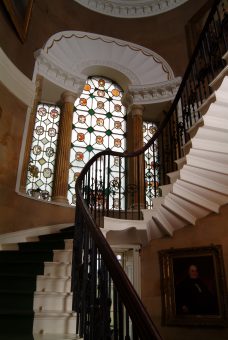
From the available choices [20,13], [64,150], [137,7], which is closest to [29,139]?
[64,150]

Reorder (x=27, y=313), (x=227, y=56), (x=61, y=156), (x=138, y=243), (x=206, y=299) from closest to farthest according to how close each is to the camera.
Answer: (x=27, y=313) < (x=227, y=56) < (x=206, y=299) < (x=138, y=243) < (x=61, y=156)

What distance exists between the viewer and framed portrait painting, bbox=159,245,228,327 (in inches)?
177

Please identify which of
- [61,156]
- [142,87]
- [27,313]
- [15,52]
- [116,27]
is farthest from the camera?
[116,27]

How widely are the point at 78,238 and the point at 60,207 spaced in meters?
3.24

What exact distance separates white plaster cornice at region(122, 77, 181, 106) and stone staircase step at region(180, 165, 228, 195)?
14.0 ft

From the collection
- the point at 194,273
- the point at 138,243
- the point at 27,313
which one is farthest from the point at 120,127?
the point at 27,313

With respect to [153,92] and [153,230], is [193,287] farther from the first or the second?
[153,92]

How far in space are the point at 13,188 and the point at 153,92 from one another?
4.58 metres

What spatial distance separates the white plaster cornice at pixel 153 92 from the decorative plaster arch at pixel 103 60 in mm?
232

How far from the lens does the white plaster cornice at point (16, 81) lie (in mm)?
5703

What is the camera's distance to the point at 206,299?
462 cm

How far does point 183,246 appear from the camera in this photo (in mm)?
5023

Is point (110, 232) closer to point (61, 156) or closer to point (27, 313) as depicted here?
point (27, 313)

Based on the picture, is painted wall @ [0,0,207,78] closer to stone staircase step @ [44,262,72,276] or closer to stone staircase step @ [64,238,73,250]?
stone staircase step @ [64,238,73,250]
